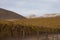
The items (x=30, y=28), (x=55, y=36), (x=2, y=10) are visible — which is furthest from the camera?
(x=2, y=10)

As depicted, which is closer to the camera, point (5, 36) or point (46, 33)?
point (5, 36)

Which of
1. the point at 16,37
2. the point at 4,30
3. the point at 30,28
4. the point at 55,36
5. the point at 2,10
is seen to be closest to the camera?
the point at 4,30

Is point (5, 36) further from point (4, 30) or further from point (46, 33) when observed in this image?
point (46, 33)

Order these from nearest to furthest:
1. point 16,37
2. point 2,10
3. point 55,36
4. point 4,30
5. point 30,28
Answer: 1. point 4,30
2. point 16,37
3. point 30,28
4. point 55,36
5. point 2,10

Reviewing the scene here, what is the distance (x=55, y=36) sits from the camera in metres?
20.1

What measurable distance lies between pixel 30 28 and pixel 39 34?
3.72 ft

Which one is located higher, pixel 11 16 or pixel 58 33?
pixel 11 16

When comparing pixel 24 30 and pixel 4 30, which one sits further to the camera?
pixel 24 30

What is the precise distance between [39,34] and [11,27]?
11.1ft

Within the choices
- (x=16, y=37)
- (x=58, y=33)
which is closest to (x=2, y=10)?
(x=58, y=33)

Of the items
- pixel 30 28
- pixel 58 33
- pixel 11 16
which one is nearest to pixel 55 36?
pixel 58 33

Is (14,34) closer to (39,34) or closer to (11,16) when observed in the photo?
(39,34)

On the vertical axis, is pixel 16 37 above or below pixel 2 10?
below

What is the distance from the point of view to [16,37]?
672 inches
